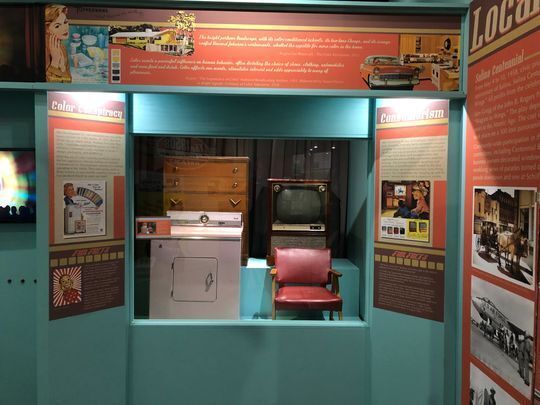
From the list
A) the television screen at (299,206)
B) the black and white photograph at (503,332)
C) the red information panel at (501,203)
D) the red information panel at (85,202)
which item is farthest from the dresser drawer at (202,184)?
the black and white photograph at (503,332)

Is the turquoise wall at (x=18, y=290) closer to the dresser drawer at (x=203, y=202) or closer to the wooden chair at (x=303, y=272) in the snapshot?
the dresser drawer at (x=203, y=202)

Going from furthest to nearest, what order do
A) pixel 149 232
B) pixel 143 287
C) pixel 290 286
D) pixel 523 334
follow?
pixel 290 286 → pixel 143 287 → pixel 149 232 → pixel 523 334

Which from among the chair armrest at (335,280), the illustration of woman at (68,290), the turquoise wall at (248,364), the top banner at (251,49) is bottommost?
the turquoise wall at (248,364)

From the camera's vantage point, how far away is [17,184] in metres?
2.88

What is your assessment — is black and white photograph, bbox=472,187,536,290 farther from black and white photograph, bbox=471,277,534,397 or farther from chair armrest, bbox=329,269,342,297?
chair armrest, bbox=329,269,342,297

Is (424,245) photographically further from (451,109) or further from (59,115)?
(59,115)

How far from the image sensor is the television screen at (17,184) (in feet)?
9.38

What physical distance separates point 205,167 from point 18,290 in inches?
65.5

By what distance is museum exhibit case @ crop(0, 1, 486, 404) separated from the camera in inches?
98.3

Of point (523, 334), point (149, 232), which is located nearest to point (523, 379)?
point (523, 334)

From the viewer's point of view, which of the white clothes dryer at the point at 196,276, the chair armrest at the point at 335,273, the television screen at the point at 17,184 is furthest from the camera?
the chair armrest at the point at 335,273

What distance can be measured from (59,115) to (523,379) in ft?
9.41

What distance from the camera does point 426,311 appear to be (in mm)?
2689

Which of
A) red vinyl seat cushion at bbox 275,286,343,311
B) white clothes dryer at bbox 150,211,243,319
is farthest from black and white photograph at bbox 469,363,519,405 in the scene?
white clothes dryer at bbox 150,211,243,319
